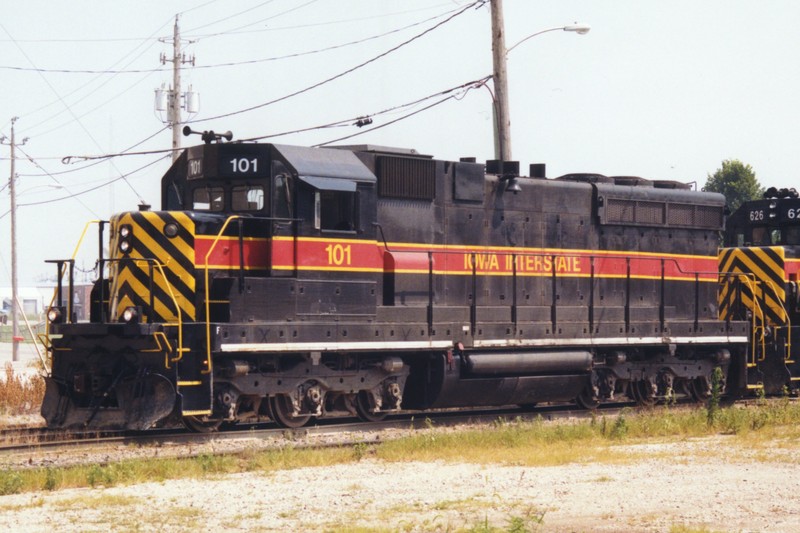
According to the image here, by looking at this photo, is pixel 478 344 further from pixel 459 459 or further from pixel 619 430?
pixel 459 459

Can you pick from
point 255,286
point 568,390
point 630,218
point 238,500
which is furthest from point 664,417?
point 238,500

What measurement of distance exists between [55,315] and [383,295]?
4.73 meters

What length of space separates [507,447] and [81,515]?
6.24 m

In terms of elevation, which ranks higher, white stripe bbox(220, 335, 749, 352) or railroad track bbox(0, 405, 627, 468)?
white stripe bbox(220, 335, 749, 352)

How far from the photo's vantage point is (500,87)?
22984 millimetres

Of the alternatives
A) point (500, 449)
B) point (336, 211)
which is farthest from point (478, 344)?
point (500, 449)

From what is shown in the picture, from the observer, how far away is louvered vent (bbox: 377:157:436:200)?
1727 centimetres

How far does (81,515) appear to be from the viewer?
1000 cm

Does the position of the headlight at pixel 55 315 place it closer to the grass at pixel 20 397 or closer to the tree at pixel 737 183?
the grass at pixel 20 397

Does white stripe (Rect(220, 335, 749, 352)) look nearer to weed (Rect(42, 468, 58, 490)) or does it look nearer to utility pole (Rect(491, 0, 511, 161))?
weed (Rect(42, 468, 58, 490))

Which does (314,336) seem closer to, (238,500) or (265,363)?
(265,363)

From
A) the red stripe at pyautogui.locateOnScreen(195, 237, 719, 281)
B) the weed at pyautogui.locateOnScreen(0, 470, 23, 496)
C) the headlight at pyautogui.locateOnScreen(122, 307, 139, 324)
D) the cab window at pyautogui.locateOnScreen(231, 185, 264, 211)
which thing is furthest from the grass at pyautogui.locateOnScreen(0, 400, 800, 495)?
the cab window at pyautogui.locateOnScreen(231, 185, 264, 211)

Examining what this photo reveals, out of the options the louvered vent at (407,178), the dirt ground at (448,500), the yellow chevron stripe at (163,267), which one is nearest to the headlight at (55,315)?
the yellow chevron stripe at (163,267)

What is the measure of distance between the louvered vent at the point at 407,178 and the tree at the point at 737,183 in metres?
51.3
